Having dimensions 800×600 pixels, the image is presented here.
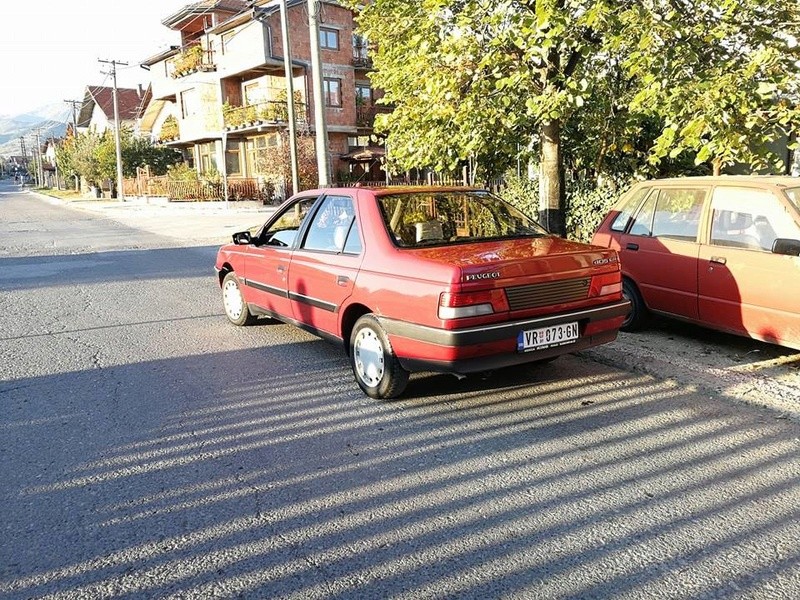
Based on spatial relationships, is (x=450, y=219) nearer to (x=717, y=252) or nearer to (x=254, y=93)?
(x=717, y=252)

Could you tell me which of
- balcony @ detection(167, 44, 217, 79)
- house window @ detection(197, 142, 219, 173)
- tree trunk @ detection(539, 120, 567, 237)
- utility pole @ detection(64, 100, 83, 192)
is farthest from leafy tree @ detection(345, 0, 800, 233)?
utility pole @ detection(64, 100, 83, 192)

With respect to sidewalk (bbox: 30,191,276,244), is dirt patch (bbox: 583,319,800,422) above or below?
below

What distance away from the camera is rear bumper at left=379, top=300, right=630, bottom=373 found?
4.38 meters

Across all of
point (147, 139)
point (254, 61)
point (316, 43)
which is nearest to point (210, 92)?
point (254, 61)

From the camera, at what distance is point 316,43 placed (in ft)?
43.3

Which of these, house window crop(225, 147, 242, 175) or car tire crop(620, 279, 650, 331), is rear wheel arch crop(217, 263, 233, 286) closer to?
car tire crop(620, 279, 650, 331)

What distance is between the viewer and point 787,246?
509 centimetres

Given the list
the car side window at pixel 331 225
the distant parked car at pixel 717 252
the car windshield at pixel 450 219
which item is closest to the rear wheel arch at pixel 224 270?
the car side window at pixel 331 225

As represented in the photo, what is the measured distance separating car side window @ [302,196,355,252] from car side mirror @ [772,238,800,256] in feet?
11.0

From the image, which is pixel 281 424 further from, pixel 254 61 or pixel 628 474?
pixel 254 61

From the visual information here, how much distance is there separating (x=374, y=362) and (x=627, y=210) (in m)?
3.49

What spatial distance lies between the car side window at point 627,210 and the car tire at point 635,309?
592mm

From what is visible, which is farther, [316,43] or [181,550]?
[316,43]

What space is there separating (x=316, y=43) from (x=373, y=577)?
12.3m
